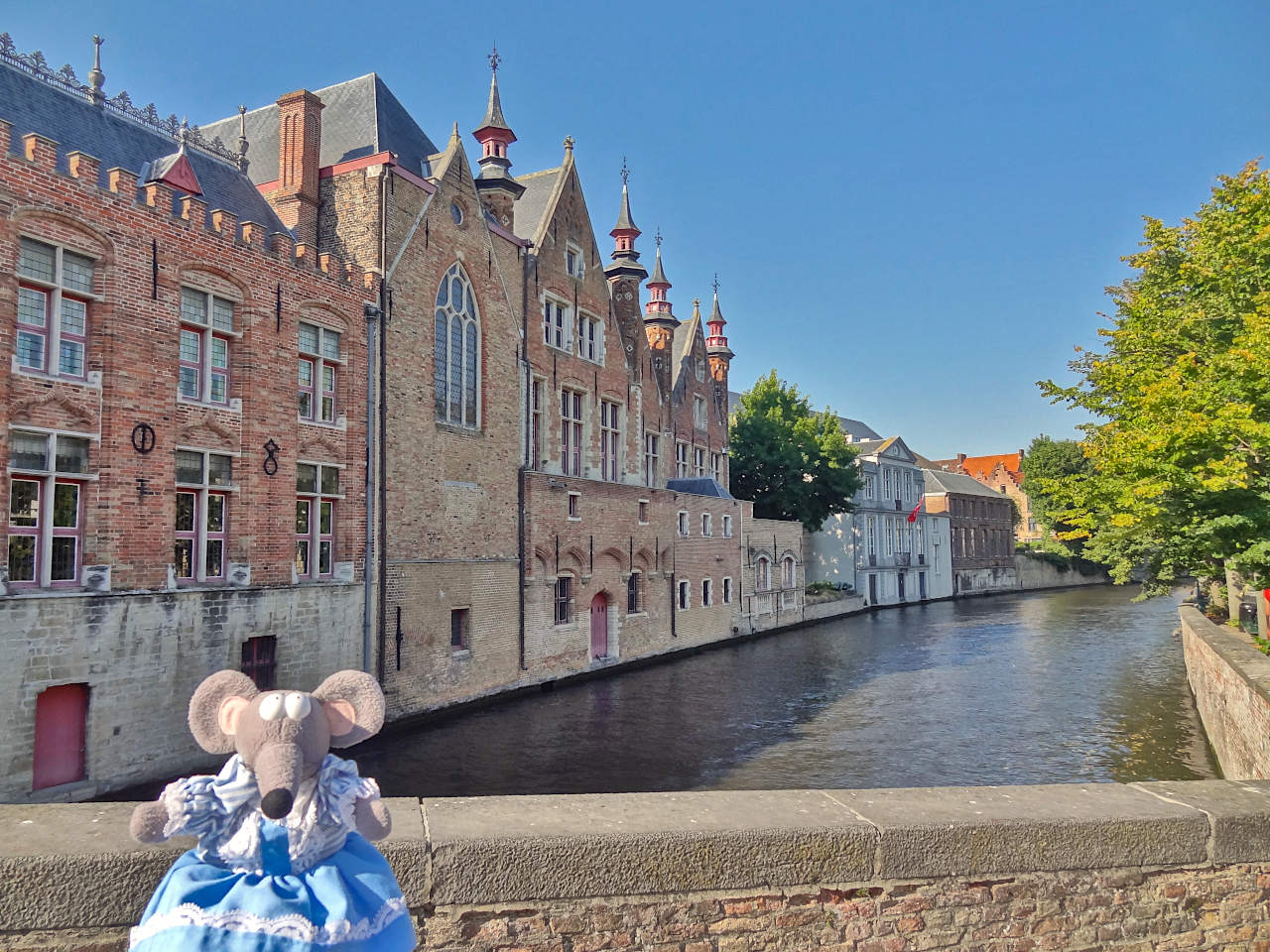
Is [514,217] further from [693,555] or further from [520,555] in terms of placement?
[693,555]

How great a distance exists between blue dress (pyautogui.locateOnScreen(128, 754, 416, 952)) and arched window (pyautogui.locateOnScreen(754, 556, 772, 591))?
3485cm

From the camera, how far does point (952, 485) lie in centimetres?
6438

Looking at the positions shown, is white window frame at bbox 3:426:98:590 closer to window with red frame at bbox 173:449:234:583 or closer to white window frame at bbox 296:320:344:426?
window with red frame at bbox 173:449:234:583

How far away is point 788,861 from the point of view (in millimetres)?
3594

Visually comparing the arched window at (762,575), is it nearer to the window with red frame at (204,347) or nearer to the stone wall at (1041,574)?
the window with red frame at (204,347)

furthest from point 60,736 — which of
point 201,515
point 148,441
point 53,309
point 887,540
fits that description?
point 887,540

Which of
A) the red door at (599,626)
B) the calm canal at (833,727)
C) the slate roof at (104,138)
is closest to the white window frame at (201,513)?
the calm canal at (833,727)

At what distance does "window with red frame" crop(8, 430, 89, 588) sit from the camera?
11.7 meters

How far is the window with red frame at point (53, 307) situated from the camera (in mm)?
11945

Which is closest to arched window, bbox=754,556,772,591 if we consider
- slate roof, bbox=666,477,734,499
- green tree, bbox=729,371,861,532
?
slate roof, bbox=666,477,734,499

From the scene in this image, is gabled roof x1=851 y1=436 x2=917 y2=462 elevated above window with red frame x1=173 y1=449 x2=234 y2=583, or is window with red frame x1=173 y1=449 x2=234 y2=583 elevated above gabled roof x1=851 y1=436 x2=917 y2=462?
gabled roof x1=851 y1=436 x2=917 y2=462

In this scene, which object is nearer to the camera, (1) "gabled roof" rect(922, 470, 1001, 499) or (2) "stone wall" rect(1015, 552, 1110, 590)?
(1) "gabled roof" rect(922, 470, 1001, 499)

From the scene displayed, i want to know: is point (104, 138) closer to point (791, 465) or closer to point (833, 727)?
point (833, 727)

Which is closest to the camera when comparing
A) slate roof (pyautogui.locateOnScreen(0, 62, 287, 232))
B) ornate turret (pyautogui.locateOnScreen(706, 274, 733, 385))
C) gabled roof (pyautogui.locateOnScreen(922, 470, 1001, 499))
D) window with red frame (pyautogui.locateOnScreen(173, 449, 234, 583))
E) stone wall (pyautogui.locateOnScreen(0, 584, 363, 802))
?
stone wall (pyautogui.locateOnScreen(0, 584, 363, 802))
